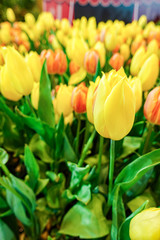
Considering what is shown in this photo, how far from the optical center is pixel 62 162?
17.9 inches

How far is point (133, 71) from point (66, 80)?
15 cm

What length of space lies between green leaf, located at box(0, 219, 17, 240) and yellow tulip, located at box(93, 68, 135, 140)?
9.1 inches

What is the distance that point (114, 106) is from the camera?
0.23 m

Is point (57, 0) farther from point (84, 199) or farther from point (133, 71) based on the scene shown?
point (84, 199)

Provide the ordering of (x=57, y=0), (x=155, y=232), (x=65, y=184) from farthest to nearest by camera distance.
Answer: (x=57, y=0)
(x=65, y=184)
(x=155, y=232)

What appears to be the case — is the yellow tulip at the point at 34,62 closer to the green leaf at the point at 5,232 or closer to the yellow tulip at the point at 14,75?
the yellow tulip at the point at 14,75

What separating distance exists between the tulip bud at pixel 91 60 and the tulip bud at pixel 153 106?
0.53 feet

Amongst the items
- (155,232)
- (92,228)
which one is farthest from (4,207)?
(155,232)

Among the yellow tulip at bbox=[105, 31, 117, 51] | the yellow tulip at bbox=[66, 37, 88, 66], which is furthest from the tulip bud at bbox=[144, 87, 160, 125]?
the yellow tulip at bbox=[105, 31, 117, 51]

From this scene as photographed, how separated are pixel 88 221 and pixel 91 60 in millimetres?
264

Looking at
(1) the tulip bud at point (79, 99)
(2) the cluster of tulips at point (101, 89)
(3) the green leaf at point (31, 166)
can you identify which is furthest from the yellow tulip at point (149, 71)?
(3) the green leaf at point (31, 166)

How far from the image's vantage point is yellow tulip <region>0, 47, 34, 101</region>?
0.32 m

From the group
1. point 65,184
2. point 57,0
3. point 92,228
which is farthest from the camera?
point 57,0

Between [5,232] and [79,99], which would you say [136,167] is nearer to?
[79,99]
